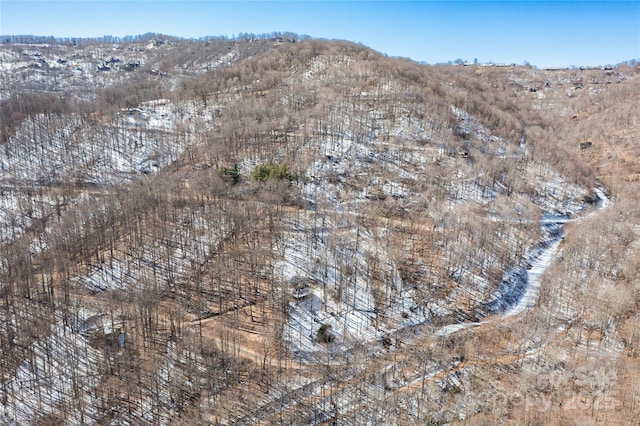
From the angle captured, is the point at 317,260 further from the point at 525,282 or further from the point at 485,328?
the point at 525,282

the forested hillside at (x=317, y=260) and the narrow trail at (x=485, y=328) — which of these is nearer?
the forested hillside at (x=317, y=260)

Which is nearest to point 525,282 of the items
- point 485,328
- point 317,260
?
point 485,328

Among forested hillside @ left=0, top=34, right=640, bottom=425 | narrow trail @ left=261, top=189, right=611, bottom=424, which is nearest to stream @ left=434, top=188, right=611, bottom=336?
narrow trail @ left=261, top=189, right=611, bottom=424

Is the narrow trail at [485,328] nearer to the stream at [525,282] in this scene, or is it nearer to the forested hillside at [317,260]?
the stream at [525,282]

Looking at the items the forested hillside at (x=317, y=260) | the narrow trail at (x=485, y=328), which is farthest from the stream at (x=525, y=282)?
the forested hillside at (x=317, y=260)

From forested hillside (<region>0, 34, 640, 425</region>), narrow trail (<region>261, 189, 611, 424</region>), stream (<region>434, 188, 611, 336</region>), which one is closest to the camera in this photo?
forested hillside (<region>0, 34, 640, 425</region>)

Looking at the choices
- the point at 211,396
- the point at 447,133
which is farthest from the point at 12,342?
the point at 447,133

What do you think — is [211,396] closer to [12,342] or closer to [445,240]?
[12,342]

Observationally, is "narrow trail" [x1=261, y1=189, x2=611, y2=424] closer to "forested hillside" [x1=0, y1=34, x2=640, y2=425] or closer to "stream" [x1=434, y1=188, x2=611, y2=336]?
"stream" [x1=434, y1=188, x2=611, y2=336]
